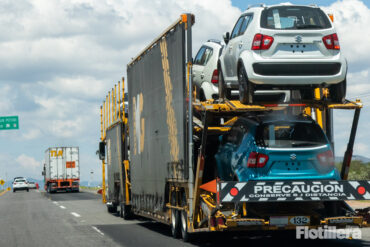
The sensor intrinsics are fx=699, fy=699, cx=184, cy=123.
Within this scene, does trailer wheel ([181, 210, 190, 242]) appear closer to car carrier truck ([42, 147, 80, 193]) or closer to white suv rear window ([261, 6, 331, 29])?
white suv rear window ([261, 6, 331, 29])

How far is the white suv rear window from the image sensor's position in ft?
34.8

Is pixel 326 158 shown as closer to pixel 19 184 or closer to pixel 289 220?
pixel 289 220

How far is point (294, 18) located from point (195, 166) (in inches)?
121

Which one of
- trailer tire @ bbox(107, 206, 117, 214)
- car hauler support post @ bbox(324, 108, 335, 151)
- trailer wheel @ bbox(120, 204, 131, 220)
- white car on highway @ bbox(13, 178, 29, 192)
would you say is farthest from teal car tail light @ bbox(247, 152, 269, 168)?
white car on highway @ bbox(13, 178, 29, 192)

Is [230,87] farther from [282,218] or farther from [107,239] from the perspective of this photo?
[107,239]

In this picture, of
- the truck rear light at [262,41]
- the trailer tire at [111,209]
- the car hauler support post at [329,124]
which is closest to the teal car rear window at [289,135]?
the truck rear light at [262,41]

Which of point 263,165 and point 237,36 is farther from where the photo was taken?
point 237,36

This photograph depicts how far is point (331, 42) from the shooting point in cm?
1061

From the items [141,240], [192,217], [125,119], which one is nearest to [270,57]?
[192,217]

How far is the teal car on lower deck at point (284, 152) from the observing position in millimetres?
10438

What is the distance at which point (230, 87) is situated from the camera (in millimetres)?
11734

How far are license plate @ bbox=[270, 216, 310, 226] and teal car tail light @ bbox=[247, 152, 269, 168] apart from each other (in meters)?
0.80

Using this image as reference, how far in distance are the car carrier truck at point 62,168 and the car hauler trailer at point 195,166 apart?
120 ft

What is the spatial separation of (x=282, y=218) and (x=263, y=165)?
0.84 metres
